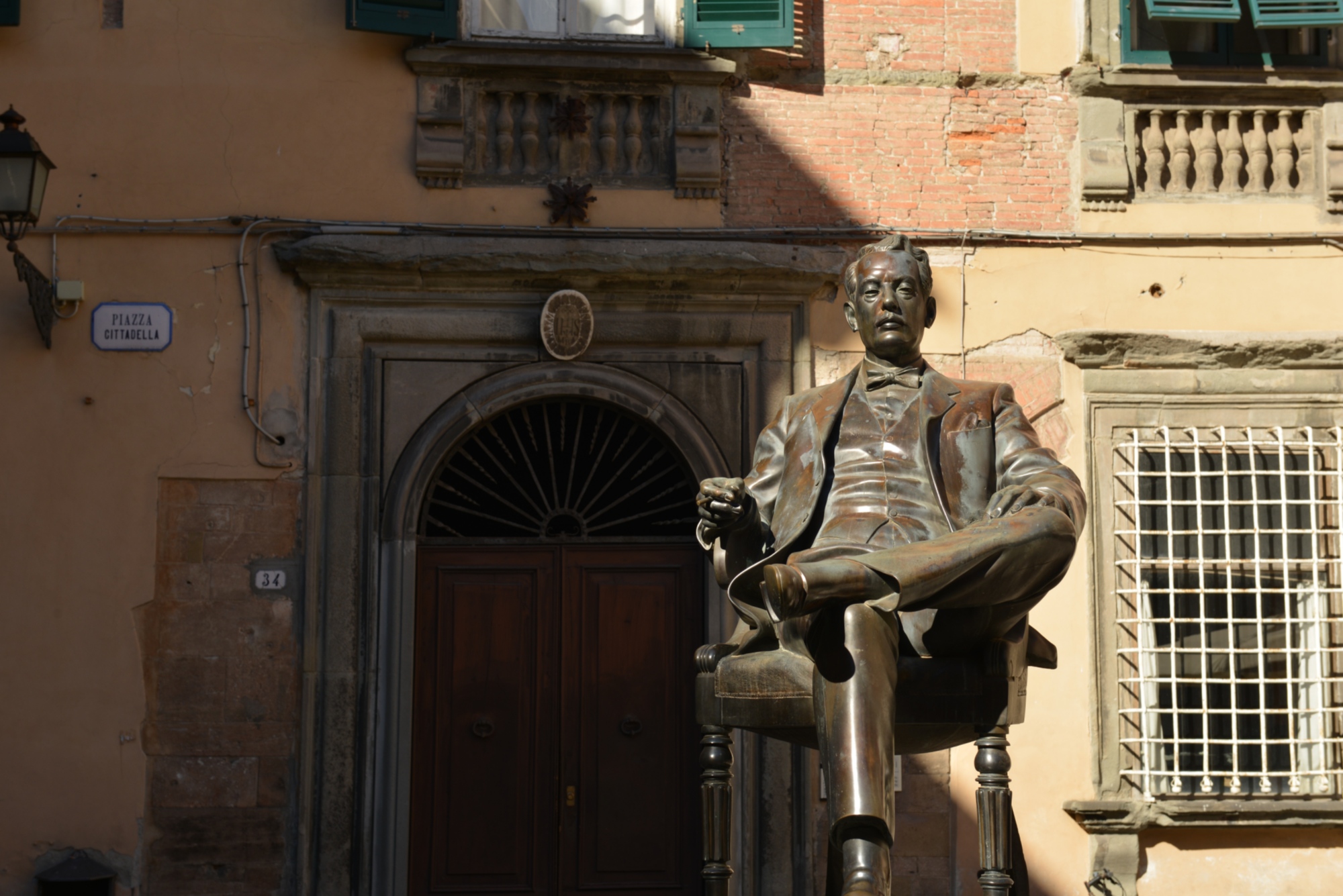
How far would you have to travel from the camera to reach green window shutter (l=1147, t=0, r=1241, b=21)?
26.4 ft

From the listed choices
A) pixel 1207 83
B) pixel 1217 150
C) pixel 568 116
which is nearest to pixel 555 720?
pixel 568 116

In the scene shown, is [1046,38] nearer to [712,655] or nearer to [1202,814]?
[1202,814]

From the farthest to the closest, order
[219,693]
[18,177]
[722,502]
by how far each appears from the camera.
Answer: [219,693], [18,177], [722,502]

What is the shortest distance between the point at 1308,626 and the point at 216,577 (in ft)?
17.1

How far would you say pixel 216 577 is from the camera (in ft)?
24.8

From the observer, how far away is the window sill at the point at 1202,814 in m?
7.55

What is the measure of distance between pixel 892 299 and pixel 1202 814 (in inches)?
155

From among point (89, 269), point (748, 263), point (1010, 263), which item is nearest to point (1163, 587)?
point (1010, 263)

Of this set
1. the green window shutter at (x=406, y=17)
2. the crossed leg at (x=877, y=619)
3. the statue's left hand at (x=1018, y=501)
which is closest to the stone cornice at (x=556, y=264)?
the green window shutter at (x=406, y=17)

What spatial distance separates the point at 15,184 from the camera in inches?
274

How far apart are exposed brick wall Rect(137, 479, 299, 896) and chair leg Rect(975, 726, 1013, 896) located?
4.10 metres

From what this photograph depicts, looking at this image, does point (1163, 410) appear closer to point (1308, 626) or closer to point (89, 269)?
point (1308, 626)

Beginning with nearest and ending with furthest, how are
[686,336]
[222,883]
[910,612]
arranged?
[910,612] → [222,883] → [686,336]

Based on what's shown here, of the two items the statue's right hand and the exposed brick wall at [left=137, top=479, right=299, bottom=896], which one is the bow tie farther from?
the exposed brick wall at [left=137, top=479, right=299, bottom=896]
